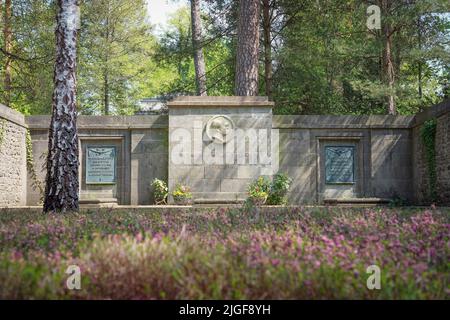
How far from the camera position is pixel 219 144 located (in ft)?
45.0

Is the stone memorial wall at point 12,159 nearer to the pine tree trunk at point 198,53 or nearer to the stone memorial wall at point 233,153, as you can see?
the stone memorial wall at point 233,153

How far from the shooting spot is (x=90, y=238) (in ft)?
14.8

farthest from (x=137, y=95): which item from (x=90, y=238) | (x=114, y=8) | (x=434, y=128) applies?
(x=90, y=238)

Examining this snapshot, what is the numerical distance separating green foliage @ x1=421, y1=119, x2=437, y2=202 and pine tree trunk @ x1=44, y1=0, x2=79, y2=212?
9179mm

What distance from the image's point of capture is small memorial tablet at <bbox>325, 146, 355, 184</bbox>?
14.5 m

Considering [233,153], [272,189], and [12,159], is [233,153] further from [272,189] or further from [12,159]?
[12,159]

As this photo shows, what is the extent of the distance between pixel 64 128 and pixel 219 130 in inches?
233

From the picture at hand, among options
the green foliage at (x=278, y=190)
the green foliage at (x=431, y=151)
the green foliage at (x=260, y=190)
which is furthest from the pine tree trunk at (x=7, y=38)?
the green foliage at (x=431, y=151)

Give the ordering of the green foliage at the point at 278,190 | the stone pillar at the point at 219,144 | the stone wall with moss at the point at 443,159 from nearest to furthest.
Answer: the stone wall with moss at the point at 443,159, the green foliage at the point at 278,190, the stone pillar at the point at 219,144

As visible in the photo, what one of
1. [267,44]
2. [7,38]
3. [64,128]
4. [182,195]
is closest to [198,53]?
[267,44]

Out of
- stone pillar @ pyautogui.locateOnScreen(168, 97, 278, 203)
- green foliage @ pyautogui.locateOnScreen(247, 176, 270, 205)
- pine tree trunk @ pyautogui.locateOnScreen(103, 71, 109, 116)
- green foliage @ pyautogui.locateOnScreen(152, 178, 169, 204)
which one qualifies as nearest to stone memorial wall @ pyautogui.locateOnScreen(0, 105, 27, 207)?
green foliage @ pyautogui.locateOnScreen(152, 178, 169, 204)

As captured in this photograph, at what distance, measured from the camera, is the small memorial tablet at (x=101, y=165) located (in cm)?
1446

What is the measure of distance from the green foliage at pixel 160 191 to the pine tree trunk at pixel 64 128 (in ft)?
17.9

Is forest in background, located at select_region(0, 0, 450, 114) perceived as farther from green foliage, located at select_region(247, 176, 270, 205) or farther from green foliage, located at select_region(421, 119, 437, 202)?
green foliage, located at select_region(247, 176, 270, 205)
